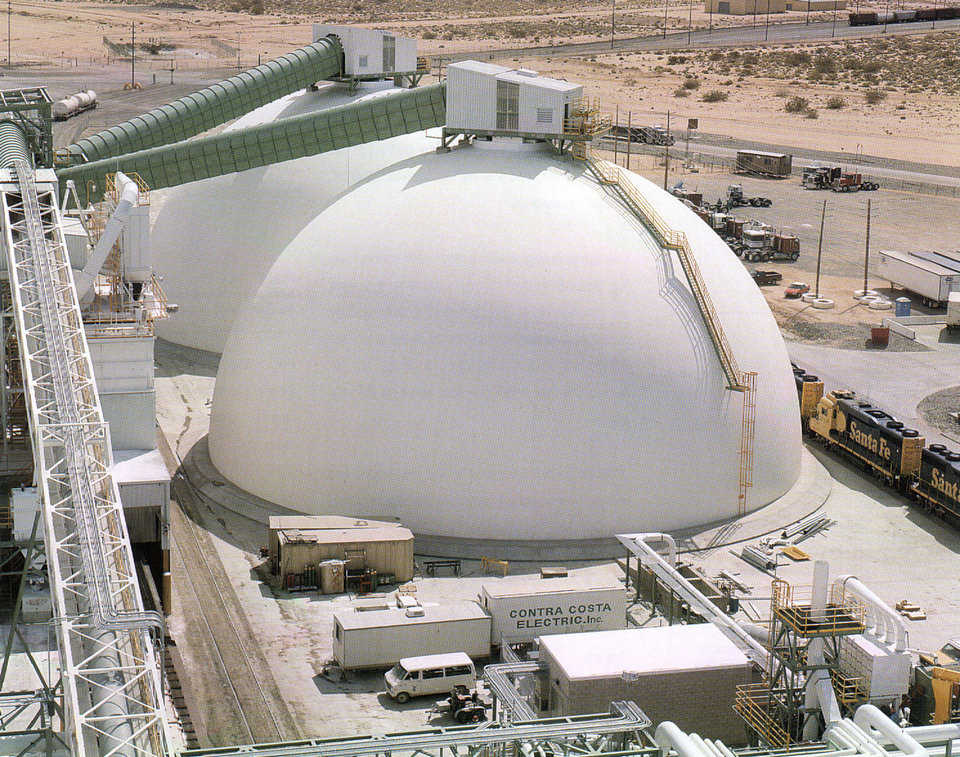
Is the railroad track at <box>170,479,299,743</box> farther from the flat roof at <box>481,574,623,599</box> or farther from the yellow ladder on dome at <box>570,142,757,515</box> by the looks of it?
the yellow ladder on dome at <box>570,142,757,515</box>

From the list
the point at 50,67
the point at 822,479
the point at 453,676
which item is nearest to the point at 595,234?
the point at 822,479

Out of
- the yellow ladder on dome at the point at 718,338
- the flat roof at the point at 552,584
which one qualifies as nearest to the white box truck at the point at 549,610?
the flat roof at the point at 552,584

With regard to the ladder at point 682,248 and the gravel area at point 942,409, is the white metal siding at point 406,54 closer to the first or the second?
the ladder at point 682,248

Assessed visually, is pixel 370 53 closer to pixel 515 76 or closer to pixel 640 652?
A: pixel 515 76

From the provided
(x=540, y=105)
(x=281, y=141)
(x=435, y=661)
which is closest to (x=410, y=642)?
(x=435, y=661)

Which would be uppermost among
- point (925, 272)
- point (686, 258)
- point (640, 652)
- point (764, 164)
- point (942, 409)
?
point (686, 258)

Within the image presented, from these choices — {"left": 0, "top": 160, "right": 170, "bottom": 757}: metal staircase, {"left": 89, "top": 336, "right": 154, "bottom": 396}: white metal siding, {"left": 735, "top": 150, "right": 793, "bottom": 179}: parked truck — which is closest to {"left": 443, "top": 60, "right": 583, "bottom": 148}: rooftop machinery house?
{"left": 0, "top": 160, "right": 170, "bottom": 757}: metal staircase
